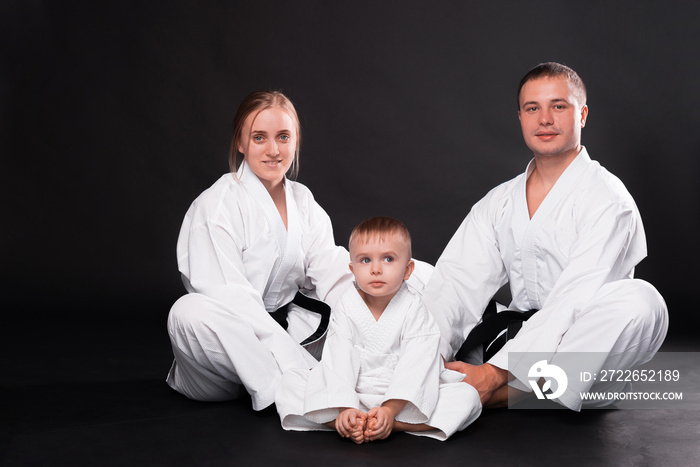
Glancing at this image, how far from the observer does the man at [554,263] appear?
2.97 m

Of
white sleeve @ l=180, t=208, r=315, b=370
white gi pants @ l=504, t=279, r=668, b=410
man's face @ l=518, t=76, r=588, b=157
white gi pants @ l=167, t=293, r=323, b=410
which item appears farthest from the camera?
man's face @ l=518, t=76, r=588, b=157

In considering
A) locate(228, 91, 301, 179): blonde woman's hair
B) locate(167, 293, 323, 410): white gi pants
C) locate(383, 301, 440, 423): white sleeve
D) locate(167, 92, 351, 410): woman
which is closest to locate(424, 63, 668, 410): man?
locate(383, 301, 440, 423): white sleeve

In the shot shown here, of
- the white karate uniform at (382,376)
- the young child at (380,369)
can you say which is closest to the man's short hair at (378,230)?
the young child at (380,369)

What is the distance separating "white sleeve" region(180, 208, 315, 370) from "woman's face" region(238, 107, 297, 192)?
31cm

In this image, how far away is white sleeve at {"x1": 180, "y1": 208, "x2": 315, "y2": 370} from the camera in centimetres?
315

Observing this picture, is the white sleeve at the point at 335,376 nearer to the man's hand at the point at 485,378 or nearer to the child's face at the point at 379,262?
the child's face at the point at 379,262

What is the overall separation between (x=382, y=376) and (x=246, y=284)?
28.9 inches

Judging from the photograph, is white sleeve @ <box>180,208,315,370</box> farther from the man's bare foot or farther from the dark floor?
the man's bare foot

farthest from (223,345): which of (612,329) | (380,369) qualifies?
(612,329)

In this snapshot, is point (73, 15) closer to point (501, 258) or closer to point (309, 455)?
point (501, 258)

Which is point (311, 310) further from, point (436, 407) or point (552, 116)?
point (552, 116)

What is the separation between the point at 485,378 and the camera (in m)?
3.04

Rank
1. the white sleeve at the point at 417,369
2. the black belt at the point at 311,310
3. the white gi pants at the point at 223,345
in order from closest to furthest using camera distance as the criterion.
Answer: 1. the white sleeve at the point at 417,369
2. the white gi pants at the point at 223,345
3. the black belt at the point at 311,310

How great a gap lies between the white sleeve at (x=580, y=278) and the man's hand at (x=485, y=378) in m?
0.04
